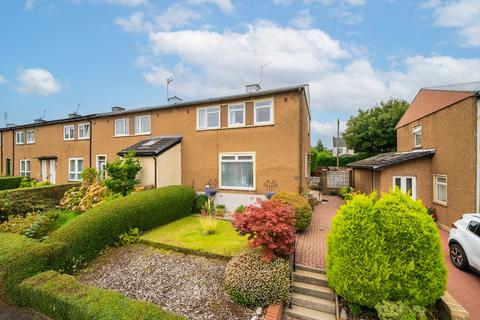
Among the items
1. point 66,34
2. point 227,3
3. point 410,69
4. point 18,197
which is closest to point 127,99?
point 66,34

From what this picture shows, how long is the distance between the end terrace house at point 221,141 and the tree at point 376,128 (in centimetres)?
1941

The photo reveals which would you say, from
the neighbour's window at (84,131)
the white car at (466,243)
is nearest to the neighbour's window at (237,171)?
the white car at (466,243)

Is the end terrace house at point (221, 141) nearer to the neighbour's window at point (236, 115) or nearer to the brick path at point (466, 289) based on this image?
the neighbour's window at point (236, 115)

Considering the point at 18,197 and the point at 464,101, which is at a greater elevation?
Answer: the point at 464,101

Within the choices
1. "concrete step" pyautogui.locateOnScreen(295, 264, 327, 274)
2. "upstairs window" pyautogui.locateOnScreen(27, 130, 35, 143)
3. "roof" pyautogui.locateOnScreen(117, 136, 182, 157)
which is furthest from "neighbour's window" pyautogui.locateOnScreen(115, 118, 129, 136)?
"concrete step" pyautogui.locateOnScreen(295, 264, 327, 274)

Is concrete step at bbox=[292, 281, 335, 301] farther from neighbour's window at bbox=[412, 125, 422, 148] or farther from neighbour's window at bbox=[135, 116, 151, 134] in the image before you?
neighbour's window at bbox=[135, 116, 151, 134]

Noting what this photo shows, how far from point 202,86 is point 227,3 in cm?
782

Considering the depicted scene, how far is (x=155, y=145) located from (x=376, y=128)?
27437 millimetres

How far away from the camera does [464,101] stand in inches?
371

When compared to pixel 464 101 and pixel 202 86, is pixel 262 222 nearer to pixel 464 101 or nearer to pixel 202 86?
pixel 464 101

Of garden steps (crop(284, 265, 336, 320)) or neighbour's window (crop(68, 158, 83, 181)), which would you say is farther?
neighbour's window (crop(68, 158, 83, 181))

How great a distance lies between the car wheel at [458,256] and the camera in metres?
6.66

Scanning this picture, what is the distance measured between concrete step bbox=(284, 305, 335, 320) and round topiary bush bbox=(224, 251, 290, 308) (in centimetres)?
32

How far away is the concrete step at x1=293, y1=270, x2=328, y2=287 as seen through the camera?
581 centimetres
